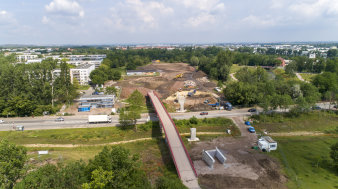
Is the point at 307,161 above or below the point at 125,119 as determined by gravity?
below

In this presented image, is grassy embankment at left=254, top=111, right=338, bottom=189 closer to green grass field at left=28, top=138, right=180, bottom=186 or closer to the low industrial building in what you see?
→ green grass field at left=28, top=138, right=180, bottom=186

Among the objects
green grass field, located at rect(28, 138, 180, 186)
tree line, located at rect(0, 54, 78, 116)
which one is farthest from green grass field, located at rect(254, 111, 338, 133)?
tree line, located at rect(0, 54, 78, 116)

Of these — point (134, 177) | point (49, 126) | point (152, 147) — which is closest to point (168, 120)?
point (152, 147)

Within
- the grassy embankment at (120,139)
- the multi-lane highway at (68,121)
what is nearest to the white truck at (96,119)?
the multi-lane highway at (68,121)

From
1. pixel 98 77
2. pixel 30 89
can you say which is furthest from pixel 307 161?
pixel 98 77

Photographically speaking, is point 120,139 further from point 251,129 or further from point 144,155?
point 251,129

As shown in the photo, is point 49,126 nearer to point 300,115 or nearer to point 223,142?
point 223,142
